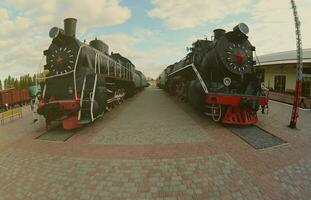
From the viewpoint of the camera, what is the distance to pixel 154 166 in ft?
16.5

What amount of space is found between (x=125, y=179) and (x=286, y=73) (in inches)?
912

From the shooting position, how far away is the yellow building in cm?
1964

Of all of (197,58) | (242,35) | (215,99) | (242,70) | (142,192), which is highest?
(242,35)

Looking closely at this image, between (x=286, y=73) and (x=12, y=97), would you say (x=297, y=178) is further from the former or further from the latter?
(x=286, y=73)

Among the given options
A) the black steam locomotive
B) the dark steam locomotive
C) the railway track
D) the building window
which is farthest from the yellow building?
the dark steam locomotive

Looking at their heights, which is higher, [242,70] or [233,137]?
[242,70]

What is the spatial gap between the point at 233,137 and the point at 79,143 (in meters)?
4.77

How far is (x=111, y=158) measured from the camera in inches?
217

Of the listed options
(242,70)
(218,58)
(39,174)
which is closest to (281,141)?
(242,70)

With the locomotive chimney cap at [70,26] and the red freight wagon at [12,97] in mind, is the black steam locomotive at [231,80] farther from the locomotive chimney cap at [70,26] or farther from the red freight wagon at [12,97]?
the red freight wagon at [12,97]

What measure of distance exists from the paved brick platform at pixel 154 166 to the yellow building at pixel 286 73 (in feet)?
46.8

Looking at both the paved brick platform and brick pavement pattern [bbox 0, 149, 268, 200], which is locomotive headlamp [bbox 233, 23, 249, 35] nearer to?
the paved brick platform

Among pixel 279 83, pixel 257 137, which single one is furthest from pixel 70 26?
pixel 279 83

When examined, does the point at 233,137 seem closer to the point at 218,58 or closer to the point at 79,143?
the point at 218,58
